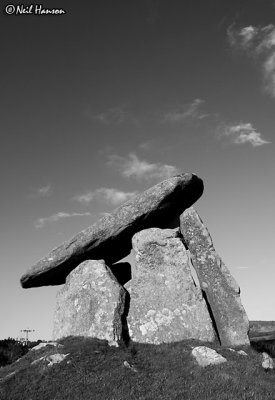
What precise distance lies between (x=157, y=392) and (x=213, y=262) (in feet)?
34.8

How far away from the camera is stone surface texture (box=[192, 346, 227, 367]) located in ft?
55.2

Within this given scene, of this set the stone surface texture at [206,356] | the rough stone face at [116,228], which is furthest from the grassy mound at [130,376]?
the rough stone face at [116,228]

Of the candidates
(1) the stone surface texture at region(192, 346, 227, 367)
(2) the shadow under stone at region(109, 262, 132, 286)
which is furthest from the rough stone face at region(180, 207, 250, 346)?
(2) the shadow under stone at region(109, 262, 132, 286)

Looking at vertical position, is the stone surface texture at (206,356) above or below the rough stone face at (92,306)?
below

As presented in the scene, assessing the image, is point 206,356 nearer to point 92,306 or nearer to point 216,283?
point 216,283

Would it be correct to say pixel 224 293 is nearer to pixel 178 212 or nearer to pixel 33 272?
pixel 178 212

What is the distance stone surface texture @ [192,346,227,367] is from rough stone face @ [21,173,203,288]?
8526 mm

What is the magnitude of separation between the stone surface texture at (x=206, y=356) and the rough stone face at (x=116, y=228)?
8.53 metres

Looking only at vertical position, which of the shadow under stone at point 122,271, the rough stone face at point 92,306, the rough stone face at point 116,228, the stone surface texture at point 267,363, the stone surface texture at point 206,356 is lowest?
the stone surface texture at point 267,363

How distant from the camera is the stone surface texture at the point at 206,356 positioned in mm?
16828

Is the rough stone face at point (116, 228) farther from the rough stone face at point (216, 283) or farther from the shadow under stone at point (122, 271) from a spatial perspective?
the shadow under stone at point (122, 271)

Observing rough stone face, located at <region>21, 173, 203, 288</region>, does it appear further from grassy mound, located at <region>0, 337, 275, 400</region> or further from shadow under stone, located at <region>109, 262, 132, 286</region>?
grassy mound, located at <region>0, 337, 275, 400</region>

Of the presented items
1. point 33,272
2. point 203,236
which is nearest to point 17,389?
point 33,272

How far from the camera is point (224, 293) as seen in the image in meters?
22.8
